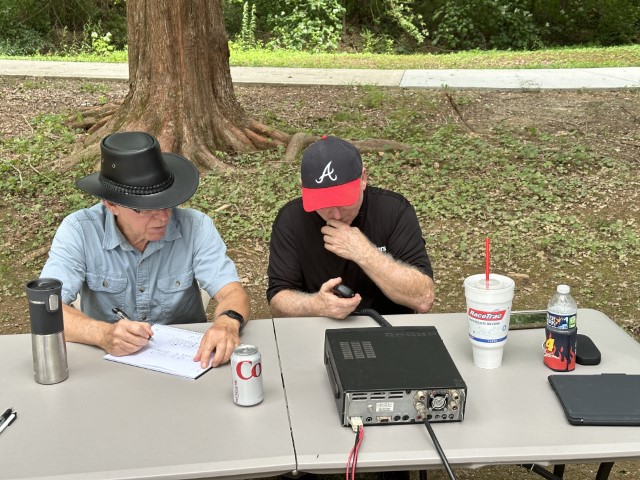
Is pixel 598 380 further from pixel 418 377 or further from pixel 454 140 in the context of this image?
pixel 454 140

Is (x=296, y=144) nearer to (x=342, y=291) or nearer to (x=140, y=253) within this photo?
(x=140, y=253)

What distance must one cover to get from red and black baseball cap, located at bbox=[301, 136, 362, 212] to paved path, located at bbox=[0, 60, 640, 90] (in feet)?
22.9

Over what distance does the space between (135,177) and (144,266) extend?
1.45 ft

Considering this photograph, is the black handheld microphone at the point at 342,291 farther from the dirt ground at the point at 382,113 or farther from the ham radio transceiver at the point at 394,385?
the dirt ground at the point at 382,113

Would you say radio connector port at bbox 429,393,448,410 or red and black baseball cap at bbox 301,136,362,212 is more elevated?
red and black baseball cap at bbox 301,136,362,212

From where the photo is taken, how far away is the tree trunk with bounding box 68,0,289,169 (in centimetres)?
671

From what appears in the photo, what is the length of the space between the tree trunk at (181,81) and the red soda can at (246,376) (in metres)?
4.93

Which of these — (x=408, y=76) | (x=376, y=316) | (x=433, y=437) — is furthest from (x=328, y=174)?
(x=408, y=76)

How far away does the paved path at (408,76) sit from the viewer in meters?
9.68

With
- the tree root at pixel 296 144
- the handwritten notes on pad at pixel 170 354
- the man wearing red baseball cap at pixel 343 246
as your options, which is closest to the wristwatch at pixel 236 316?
the handwritten notes on pad at pixel 170 354

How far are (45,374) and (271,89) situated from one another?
7.99m

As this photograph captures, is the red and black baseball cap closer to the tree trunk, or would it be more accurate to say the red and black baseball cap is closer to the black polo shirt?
the black polo shirt

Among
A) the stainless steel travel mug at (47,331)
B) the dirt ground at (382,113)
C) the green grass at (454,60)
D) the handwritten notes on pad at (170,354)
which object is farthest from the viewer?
the green grass at (454,60)

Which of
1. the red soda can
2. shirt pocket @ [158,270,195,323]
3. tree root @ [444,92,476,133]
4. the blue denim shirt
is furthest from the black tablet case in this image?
tree root @ [444,92,476,133]
